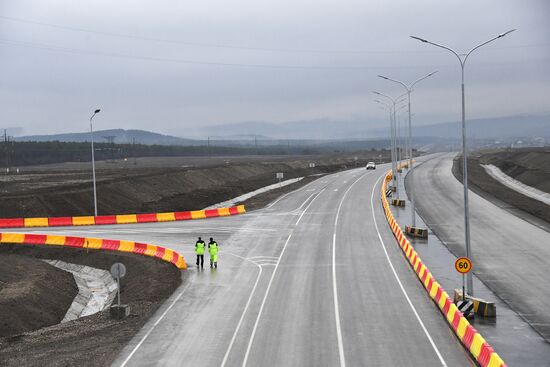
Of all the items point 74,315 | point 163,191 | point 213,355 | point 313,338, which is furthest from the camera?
point 163,191

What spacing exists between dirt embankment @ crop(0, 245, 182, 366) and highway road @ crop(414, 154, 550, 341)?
46.2ft

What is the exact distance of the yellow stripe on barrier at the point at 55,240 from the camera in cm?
4072

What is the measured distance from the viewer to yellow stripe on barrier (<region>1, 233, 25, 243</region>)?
41.8m

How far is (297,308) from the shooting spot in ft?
74.9

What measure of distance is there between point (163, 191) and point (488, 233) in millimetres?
38375

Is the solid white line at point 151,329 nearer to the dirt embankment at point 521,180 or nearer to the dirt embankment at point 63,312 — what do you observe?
the dirt embankment at point 63,312

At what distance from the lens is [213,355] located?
58.6 ft

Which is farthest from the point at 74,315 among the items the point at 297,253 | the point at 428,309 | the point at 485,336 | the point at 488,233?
the point at 488,233

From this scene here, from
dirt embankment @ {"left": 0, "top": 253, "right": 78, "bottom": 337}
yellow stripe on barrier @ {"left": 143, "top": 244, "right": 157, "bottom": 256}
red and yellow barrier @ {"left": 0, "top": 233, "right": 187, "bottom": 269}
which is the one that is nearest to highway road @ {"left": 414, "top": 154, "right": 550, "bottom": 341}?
red and yellow barrier @ {"left": 0, "top": 233, "right": 187, "bottom": 269}

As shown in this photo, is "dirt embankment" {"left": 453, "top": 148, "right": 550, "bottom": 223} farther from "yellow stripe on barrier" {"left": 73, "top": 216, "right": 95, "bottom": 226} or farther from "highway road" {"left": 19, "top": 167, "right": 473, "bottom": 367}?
"yellow stripe on barrier" {"left": 73, "top": 216, "right": 95, "bottom": 226}

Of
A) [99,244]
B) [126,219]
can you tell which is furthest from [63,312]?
[126,219]

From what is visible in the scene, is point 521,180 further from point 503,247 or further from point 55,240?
point 55,240

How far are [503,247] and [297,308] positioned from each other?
1878 cm

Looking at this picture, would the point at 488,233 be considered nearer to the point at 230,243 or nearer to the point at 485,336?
the point at 230,243
